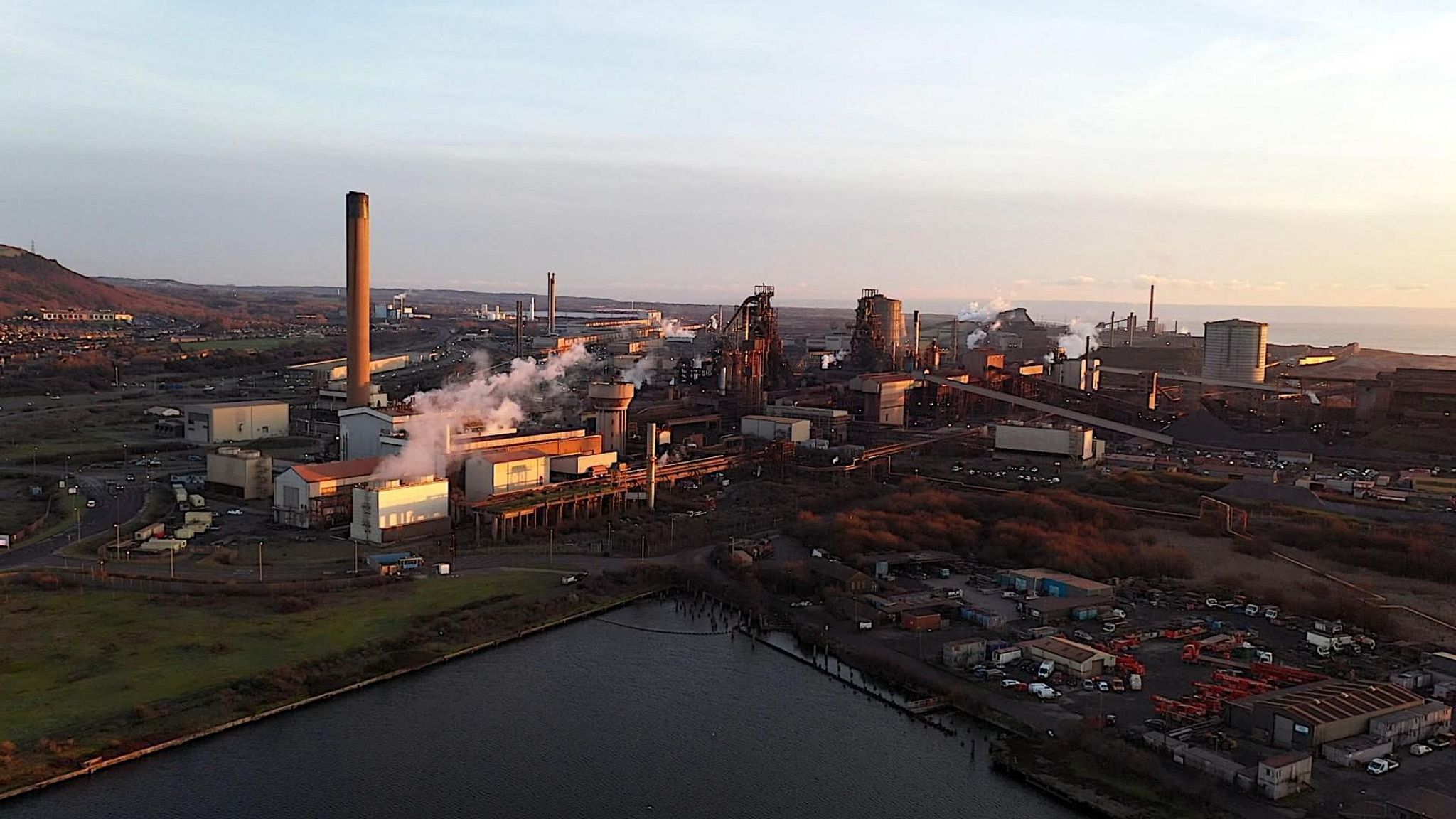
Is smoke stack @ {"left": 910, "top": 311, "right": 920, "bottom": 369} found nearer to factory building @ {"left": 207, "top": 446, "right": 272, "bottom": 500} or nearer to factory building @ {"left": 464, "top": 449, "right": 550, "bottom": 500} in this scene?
factory building @ {"left": 464, "top": 449, "right": 550, "bottom": 500}

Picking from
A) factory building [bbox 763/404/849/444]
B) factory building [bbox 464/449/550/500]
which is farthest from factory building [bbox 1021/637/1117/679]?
factory building [bbox 763/404/849/444]

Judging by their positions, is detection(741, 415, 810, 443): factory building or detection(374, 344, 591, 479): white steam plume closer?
detection(374, 344, 591, 479): white steam plume

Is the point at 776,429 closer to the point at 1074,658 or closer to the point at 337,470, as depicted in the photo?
the point at 337,470

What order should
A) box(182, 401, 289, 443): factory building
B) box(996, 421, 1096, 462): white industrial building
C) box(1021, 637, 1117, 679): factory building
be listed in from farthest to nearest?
1. box(996, 421, 1096, 462): white industrial building
2. box(182, 401, 289, 443): factory building
3. box(1021, 637, 1117, 679): factory building

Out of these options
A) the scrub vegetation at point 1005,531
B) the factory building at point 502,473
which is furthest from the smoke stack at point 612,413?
the scrub vegetation at point 1005,531

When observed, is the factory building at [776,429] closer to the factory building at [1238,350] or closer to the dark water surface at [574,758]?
the dark water surface at [574,758]
